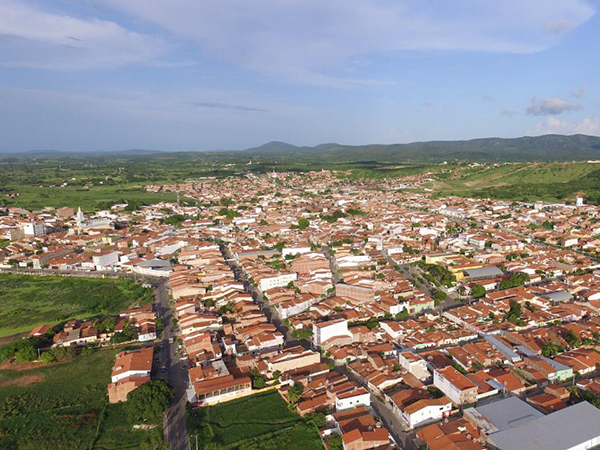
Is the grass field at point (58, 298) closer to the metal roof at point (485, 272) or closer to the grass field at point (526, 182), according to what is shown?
the metal roof at point (485, 272)

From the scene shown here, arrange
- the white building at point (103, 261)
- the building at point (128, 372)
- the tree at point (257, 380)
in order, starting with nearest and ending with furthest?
the building at point (128, 372)
the tree at point (257, 380)
the white building at point (103, 261)

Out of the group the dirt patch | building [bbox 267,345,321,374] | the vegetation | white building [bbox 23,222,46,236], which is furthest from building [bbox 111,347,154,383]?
white building [bbox 23,222,46,236]

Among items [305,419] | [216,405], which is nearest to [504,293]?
[305,419]

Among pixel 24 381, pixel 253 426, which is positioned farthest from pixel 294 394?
pixel 24 381

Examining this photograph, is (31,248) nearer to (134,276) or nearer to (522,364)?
(134,276)

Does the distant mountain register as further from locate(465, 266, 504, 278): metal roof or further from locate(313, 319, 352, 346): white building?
locate(313, 319, 352, 346): white building

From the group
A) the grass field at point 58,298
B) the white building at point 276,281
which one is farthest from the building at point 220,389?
the grass field at point 58,298
